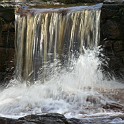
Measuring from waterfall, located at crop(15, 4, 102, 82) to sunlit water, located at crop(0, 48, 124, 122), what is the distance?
0.30 metres

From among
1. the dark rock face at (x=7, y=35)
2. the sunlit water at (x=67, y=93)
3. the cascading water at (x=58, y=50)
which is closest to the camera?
the sunlit water at (x=67, y=93)

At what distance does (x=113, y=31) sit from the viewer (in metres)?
10.5

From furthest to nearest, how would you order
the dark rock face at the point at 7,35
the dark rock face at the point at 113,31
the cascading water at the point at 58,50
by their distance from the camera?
1. the dark rock face at the point at 7,35
2. the dark rock face at the point at 113,31
3. the cascading water at the point at 58,50

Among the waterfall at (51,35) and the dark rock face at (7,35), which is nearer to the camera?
the waterfall at (51,35)

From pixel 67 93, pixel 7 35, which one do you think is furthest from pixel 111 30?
pixel 7 35

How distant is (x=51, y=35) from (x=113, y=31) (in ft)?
5.92

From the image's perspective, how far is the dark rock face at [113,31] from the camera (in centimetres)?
1047

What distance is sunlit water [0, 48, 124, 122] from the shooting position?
25.9 ft

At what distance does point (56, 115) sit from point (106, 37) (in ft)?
14.3

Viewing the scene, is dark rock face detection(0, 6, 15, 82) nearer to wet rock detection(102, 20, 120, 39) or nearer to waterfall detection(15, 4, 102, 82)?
waterfall detection(15, 4, 102, 82)

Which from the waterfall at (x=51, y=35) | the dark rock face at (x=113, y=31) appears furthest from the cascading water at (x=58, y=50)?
the dark rock face at (x=113, y=31)

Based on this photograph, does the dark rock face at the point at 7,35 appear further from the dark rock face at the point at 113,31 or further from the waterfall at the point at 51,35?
the dark rock face at the point at 113,31

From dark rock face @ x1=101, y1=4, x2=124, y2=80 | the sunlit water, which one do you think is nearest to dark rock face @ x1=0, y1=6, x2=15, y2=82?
the sunlit water

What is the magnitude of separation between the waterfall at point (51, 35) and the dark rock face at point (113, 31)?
7.9 inches
